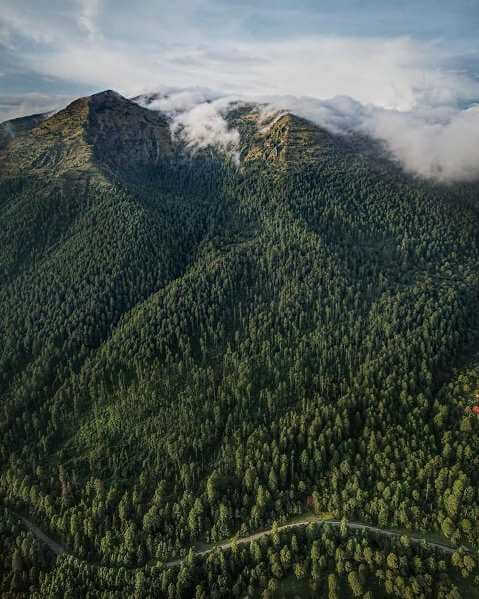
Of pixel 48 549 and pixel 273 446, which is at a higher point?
pixel 273 446

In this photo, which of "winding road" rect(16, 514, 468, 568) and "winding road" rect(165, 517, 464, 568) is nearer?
"winding road" rect(16, 514, 468, 568)

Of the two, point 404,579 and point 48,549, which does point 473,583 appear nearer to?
point 404,579

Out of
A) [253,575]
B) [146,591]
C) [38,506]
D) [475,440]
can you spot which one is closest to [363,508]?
[253,575]

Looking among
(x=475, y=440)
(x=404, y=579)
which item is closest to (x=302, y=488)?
(x=404, y=579)

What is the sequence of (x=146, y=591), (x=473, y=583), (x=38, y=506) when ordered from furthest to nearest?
(x=38, y=506) < (x=146, y=591) < (x=473, y=583)

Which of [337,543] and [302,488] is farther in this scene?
[302,488]

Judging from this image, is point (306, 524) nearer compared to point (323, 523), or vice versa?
point (323, 523)

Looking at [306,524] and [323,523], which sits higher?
[323,523]

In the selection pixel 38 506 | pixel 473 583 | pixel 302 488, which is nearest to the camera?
pixel 473 583

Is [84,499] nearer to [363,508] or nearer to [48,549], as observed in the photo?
[48,549]

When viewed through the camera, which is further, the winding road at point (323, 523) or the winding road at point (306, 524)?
the winding road at point (323, 523)
